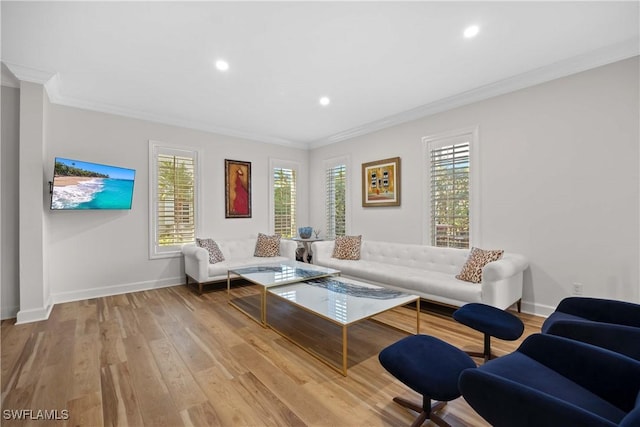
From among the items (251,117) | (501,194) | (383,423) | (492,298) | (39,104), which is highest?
(251,117)

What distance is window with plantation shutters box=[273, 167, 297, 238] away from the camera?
588cm

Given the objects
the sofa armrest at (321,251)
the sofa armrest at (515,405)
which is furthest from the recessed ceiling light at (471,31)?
the sofa armrest at (321,251)

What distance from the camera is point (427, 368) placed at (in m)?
1.46

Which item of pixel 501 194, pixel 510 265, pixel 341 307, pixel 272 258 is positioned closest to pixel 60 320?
pixel 272 258

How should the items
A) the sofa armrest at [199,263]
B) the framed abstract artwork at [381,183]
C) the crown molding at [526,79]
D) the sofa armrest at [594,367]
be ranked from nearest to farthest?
the sofa armrest at [594,367] < the crown molding at [526,79] < the sofa armrest at [199,263] < the framed abstract artwork at [381,183]

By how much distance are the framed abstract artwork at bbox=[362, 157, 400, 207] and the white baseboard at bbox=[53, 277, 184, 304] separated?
3.56 m

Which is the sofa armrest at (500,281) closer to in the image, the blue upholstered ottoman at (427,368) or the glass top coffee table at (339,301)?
the glass top coffee table at (339,301)

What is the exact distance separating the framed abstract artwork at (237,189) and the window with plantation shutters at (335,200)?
1.63 meters

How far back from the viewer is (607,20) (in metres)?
2.31

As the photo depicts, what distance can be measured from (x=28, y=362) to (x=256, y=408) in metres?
2.05

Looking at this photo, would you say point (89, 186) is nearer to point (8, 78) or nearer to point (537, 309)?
point (8, 78)

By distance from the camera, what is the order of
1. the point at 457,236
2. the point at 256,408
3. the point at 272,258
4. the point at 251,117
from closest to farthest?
the point at 256,408
the point at 457,236
the point at 251,117
the point at 272,258

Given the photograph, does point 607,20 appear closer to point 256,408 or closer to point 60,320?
point 256,408

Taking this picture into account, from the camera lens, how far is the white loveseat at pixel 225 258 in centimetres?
410
